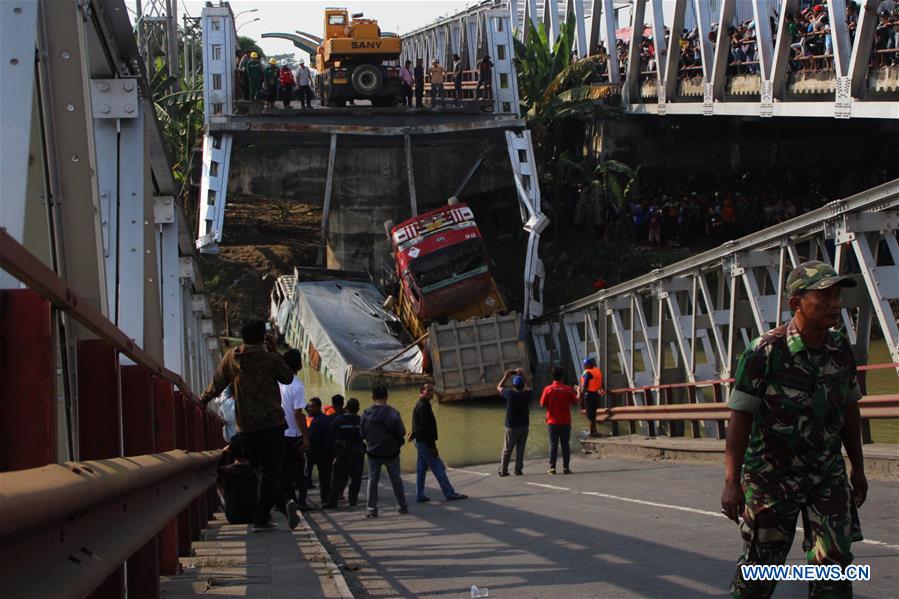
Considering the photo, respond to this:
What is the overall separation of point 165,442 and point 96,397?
94.0 inches

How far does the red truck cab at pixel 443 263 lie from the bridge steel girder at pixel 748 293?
3.92 meters

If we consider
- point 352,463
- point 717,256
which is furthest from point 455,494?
point 717,256

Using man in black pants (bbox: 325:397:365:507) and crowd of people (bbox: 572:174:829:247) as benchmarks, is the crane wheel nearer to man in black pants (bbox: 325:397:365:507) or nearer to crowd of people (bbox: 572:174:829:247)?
crowd of people (bbox: 572:174:829:247)

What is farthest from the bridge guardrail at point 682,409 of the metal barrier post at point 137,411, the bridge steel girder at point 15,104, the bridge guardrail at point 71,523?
the bridge steel girder at point 15,104

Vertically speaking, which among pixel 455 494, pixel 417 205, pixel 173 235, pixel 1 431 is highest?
pixel 417 205

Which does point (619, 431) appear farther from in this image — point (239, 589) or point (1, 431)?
point (1, 431)

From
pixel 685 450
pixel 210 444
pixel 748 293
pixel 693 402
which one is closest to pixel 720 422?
pixel 685 450

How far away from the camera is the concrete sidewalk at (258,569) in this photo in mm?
7336

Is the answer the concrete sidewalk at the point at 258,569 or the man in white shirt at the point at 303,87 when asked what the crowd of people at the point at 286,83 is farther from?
the concrete sidewalk at the point at 258,569

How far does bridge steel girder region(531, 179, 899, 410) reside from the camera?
598 inches

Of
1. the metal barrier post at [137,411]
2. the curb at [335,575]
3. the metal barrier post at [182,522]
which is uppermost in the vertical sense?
the metal barrier post at [137,411]

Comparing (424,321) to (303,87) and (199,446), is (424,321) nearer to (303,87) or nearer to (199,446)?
(303,87)

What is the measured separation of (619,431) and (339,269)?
52.9 feet

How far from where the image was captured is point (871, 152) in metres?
43.2
